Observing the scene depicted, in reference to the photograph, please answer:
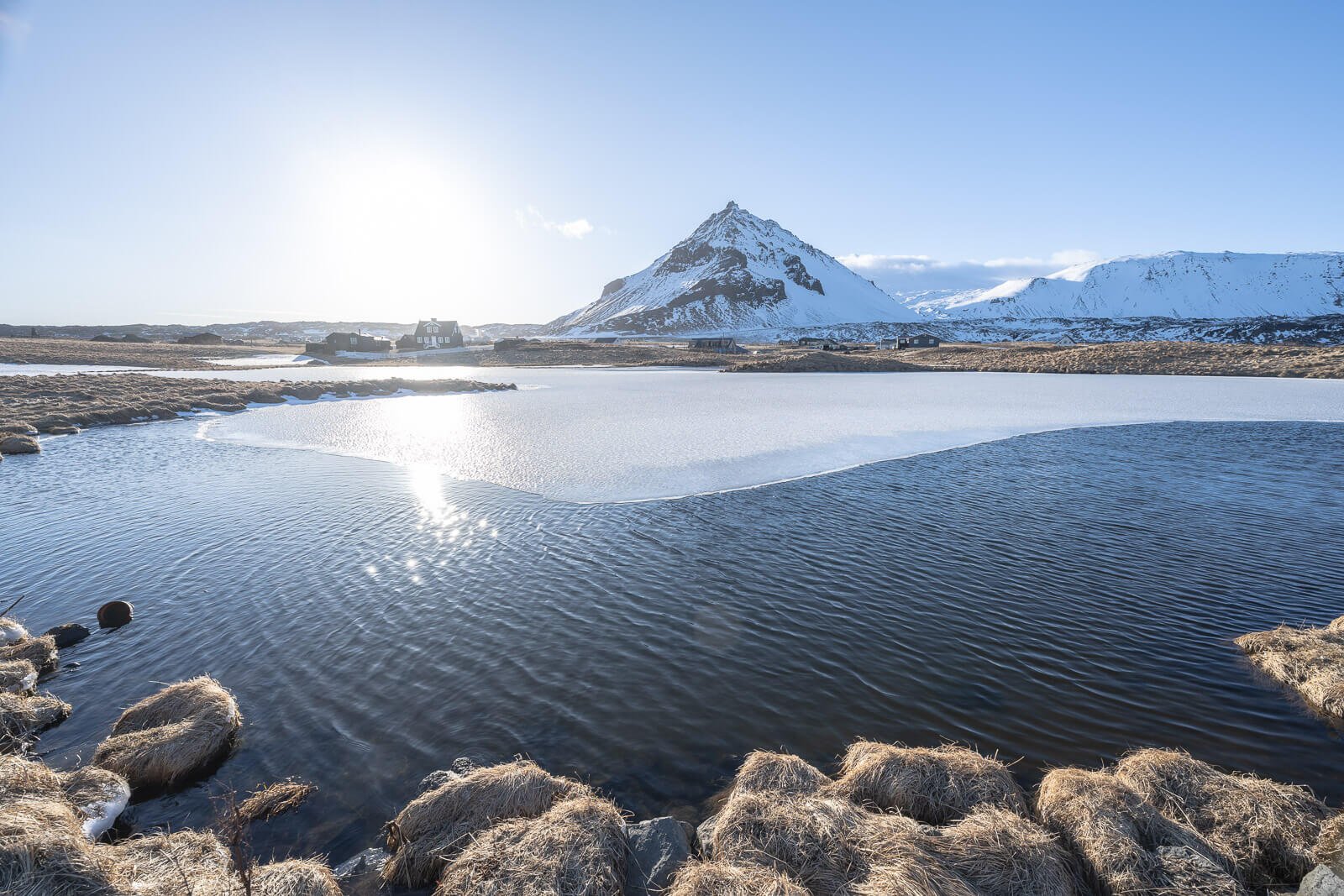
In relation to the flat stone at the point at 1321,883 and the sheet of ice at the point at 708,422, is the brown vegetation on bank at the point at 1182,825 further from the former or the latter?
the sheet of ice at the point at 708,422

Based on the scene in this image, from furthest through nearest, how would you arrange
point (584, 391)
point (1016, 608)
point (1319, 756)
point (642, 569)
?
1. point (584, 391)
2. point (642, 569)
3. point (1016, 608)
4. point (1319, 756)

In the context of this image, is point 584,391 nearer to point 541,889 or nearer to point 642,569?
point 642,569

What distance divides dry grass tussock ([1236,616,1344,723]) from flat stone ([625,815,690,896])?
973 cm

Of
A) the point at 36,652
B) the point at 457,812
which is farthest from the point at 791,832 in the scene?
the point at 36,652

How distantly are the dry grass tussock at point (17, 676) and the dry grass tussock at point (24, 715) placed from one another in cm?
29

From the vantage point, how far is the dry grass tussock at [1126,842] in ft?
17.7

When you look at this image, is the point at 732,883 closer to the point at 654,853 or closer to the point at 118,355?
the point at 654,853

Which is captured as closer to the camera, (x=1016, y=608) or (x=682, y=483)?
(x=1016, y=608)

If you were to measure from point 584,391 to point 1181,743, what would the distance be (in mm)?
50011

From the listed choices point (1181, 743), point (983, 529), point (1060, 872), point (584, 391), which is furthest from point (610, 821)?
point (584, 391)

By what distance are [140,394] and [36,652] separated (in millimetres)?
50423

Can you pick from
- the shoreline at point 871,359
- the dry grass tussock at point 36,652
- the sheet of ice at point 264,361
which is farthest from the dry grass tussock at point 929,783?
the sheet of ice at point 264,361

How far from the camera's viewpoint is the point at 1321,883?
16.6 feet

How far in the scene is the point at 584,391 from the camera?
54656 millimetres
